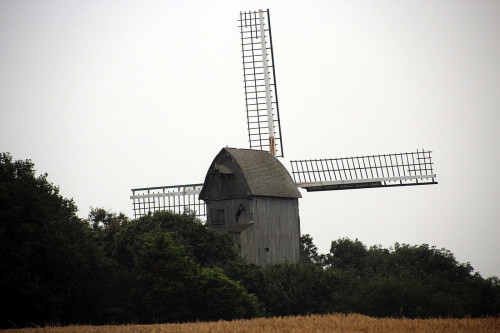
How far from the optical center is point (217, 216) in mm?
58062

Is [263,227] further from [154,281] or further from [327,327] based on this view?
[327,327]

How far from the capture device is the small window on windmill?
5784cm

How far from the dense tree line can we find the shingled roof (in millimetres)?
4558

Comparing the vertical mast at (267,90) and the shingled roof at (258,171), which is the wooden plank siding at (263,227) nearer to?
the shingled roof at (258,171)

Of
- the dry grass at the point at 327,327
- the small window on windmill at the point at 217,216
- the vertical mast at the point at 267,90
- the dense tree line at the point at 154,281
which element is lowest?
the dry grass at the point at 327,327

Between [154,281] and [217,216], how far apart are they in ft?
45.2

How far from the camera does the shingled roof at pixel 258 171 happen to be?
5703 cm


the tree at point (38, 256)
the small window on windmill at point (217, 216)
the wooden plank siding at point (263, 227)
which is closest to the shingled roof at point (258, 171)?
the wooden plank siding at point (263, 227)

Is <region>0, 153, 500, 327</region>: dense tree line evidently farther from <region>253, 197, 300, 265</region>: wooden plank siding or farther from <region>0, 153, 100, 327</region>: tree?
<region>253, 197, 300, 265</region>: wooden plank siding

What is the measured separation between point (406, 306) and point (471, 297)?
5.68 metres

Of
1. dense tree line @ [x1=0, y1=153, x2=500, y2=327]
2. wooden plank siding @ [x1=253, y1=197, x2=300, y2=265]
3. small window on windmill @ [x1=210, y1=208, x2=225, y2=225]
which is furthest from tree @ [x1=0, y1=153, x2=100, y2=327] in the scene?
wooden plank siding @ [x1=253, y1=197, x2=300, y2=265]

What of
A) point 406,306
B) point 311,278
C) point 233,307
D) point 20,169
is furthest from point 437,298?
point 20,169

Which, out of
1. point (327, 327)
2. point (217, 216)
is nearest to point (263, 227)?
point (217, 216)

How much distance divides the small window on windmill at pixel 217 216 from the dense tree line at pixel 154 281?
294 cm
